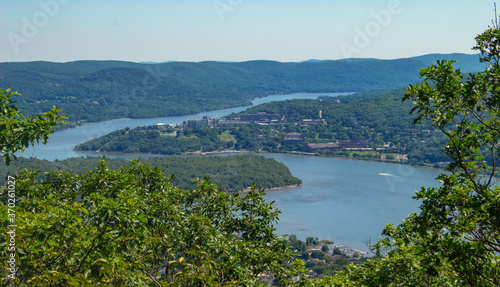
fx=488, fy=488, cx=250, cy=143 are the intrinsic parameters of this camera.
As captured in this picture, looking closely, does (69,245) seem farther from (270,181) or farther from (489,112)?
(270,181)

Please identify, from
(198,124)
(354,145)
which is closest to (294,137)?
(354,145)

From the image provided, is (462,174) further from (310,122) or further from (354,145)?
(310,122)

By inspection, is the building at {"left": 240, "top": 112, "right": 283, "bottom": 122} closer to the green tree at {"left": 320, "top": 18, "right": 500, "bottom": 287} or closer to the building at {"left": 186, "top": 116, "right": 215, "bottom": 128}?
the building at {"left": 186, "top": 116, "right": 215, "bottom": 128}

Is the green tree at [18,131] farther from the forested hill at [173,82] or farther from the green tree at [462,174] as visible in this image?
the forested hill at [173,82]

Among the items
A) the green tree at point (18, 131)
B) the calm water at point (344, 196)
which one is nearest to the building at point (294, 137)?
the calm water at point (344, 196)

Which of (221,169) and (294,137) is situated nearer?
(221,169)

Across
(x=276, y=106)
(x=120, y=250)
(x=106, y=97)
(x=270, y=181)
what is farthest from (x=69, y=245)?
(x=106, y=97)
